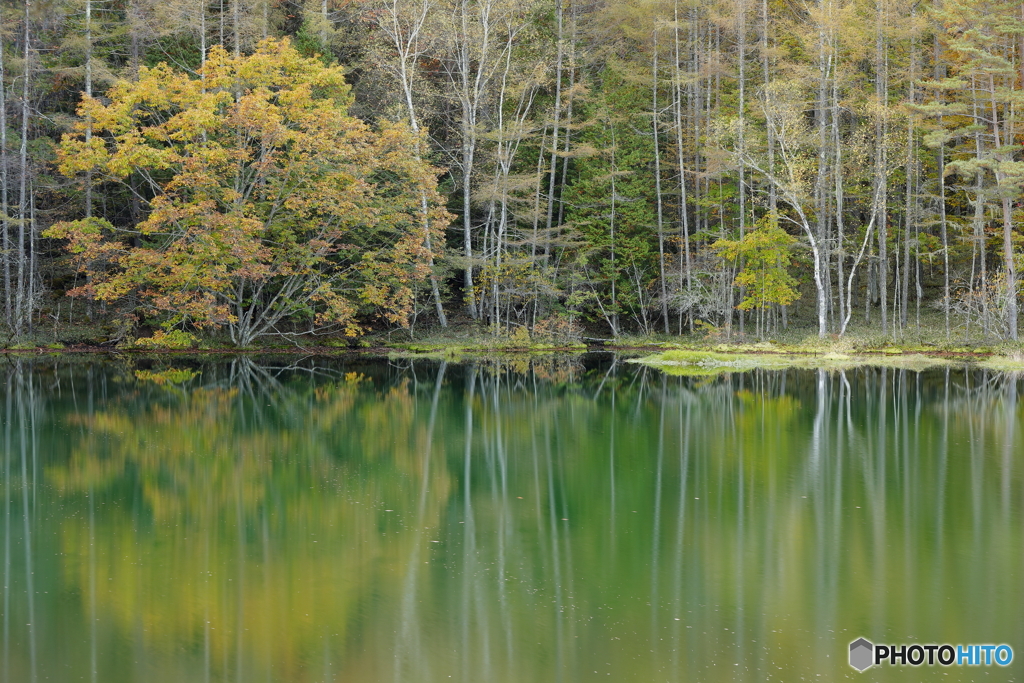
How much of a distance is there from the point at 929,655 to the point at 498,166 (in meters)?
27.6

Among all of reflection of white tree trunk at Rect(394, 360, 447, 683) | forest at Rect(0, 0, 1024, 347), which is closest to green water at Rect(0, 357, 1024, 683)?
reflection of white tree trunk at Rect(394, 360, 447, 683)

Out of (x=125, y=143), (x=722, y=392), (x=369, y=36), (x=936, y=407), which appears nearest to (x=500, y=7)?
(x=369, y=36)

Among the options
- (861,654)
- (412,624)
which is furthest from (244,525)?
(861,654)

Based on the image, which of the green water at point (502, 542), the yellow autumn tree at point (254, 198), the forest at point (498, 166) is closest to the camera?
the green water at point (502, 542)

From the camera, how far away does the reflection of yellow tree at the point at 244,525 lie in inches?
231

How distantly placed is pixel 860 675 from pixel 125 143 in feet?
84.4

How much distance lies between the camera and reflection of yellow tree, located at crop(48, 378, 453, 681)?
587 centimetres

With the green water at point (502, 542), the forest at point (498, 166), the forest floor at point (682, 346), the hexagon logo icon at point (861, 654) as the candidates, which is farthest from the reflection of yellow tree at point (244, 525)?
the forest at point (498, 166)

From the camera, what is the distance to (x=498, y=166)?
31672 mm

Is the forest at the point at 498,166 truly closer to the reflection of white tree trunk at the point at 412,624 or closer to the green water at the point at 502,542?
the green water at the point at 502,542

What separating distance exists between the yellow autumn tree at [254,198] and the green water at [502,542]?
11.4m

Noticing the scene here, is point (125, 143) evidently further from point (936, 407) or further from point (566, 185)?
point (936, 407)

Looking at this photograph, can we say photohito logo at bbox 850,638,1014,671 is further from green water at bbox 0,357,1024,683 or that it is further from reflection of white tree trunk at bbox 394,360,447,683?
reflection of white tree trunk at bbox 394,360,447,683

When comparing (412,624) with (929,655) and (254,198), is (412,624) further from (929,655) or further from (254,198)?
(254,198)
